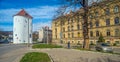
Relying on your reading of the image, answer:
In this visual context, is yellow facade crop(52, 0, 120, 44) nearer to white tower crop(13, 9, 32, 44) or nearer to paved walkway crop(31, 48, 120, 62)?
paved walkway crop(31, 48, 120, 62)

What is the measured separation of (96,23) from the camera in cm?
6694

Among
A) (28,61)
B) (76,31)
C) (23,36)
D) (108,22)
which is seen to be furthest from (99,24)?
(28,61)

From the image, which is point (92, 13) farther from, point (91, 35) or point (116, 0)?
point (91, 35)

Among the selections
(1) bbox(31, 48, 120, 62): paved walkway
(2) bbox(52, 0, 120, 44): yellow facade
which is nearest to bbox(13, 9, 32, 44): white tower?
(2) bbox(52, 0, 120, 44): yellow facade

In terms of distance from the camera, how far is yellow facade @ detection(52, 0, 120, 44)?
28.4 meters

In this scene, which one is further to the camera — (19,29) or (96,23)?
(19,29)

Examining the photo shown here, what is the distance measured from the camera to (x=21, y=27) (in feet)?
309

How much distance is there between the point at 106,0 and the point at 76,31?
61498 mm

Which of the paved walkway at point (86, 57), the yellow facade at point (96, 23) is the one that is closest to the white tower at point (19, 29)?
the yellow facade at point (96, 23)

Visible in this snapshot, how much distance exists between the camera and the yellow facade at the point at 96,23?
28.4m

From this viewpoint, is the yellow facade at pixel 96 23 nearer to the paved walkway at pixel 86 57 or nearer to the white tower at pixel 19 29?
the paved walkway at pixel 86 57

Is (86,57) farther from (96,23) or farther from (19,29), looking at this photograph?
(19,29)

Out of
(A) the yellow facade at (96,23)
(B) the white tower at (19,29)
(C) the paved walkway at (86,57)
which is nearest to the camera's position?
(C) the paved walkway at (86,57)

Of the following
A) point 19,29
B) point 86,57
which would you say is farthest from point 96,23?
point 86,57
